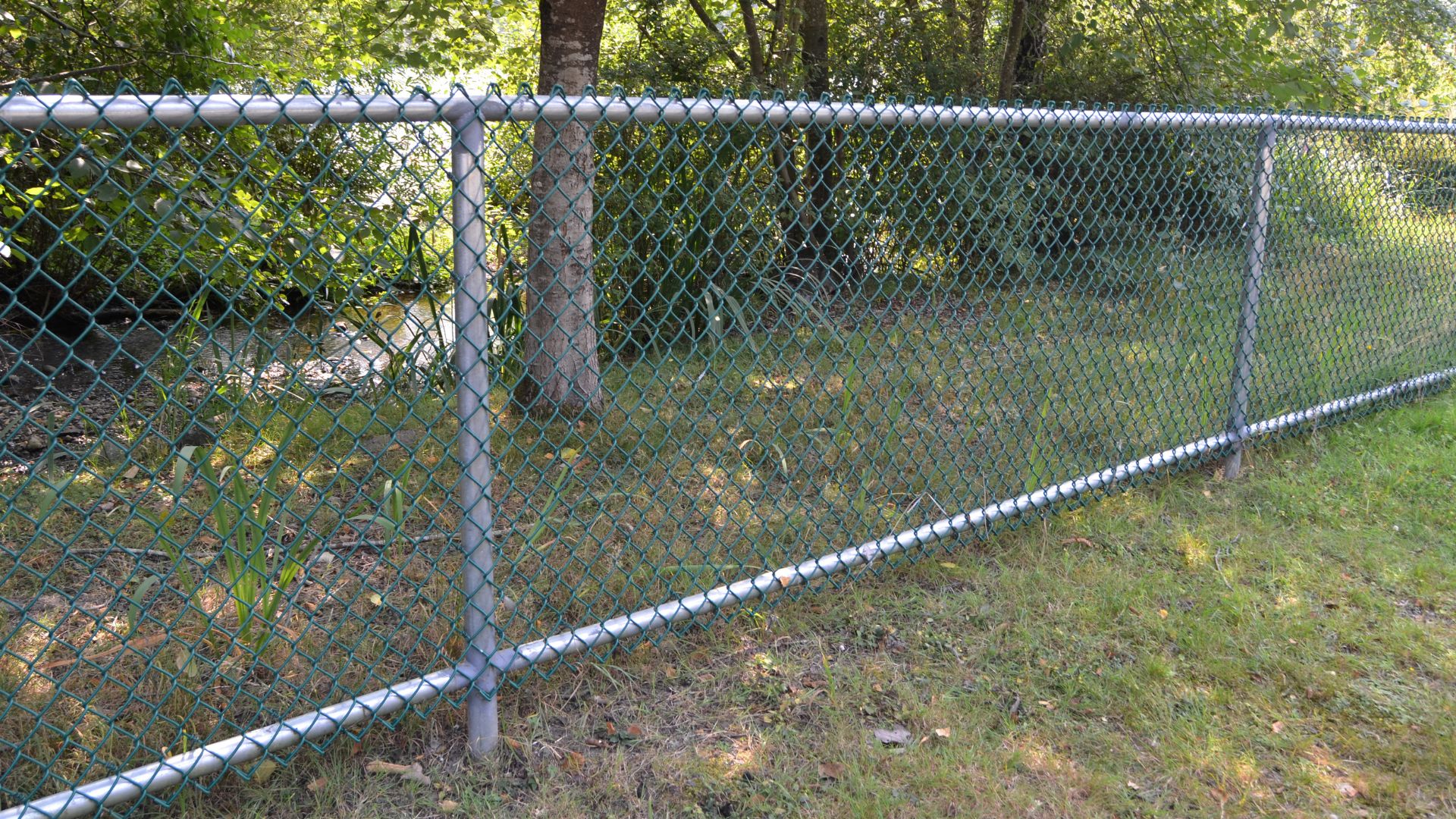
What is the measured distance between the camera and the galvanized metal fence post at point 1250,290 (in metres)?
3.96

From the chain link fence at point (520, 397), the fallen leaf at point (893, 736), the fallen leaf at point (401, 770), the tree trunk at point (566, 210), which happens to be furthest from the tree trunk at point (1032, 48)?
the fallen leaf at point (401, 770)

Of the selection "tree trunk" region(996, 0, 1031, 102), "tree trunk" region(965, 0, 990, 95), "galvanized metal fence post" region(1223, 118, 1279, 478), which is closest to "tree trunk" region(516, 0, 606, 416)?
"galvanized metal fence post" region(1223, 118, 1279, 478)

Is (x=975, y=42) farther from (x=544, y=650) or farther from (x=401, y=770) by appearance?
(x=401, y=770)

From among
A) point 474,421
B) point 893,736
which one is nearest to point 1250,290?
point 893,736

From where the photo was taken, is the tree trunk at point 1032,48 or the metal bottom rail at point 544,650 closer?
the metal bottom rail at point 544,650

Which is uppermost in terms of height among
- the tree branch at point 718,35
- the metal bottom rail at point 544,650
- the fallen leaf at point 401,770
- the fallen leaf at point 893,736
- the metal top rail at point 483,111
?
the tree branch at point 718,35

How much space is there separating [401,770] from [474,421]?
865 mm

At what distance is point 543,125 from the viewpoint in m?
4.01

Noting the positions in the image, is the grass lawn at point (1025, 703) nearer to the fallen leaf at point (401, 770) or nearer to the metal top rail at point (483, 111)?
the fallen leaf at point (401, 770)

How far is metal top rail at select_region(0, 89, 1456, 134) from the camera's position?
5.98 ft

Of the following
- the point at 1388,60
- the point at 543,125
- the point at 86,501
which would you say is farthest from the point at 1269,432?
the point at 1388,60

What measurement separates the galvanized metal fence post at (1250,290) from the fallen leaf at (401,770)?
3401 mm

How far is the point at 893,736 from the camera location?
269 cm

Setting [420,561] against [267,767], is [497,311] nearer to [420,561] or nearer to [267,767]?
[420,561]
